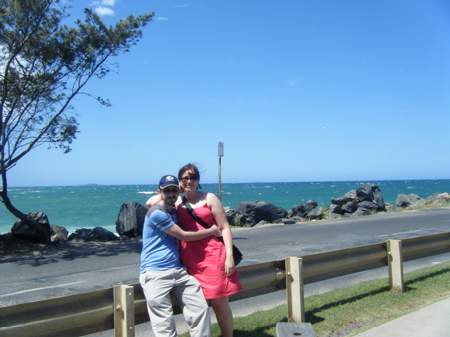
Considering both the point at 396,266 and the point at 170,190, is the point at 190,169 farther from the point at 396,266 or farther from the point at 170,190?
the point at 396,266

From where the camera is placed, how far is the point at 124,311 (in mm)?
3848

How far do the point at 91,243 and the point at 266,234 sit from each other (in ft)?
18.1

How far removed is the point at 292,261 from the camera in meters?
5.23

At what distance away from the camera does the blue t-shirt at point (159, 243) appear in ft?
12.4

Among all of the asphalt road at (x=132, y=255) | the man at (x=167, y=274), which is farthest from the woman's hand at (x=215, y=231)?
the asphalt road at (x=132, y=255)

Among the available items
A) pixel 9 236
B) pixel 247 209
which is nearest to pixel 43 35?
pixel 9 236

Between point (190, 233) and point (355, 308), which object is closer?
point (190, 233)

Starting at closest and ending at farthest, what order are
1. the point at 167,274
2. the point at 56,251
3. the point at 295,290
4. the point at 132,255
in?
the point at 167,274 < the point at 295,290 < the point at 132,255 < the point at 56,251

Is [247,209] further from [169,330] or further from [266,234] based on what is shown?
[169,330]

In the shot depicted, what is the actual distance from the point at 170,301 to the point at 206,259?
1.48 ft

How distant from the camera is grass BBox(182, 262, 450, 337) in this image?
5.07 m

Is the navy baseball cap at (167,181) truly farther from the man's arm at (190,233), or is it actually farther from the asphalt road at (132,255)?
the asphalt road at (132,255)

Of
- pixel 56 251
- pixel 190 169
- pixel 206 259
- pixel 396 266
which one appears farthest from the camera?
pixel 56 251

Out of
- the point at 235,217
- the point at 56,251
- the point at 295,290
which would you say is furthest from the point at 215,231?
the point at 235,217
